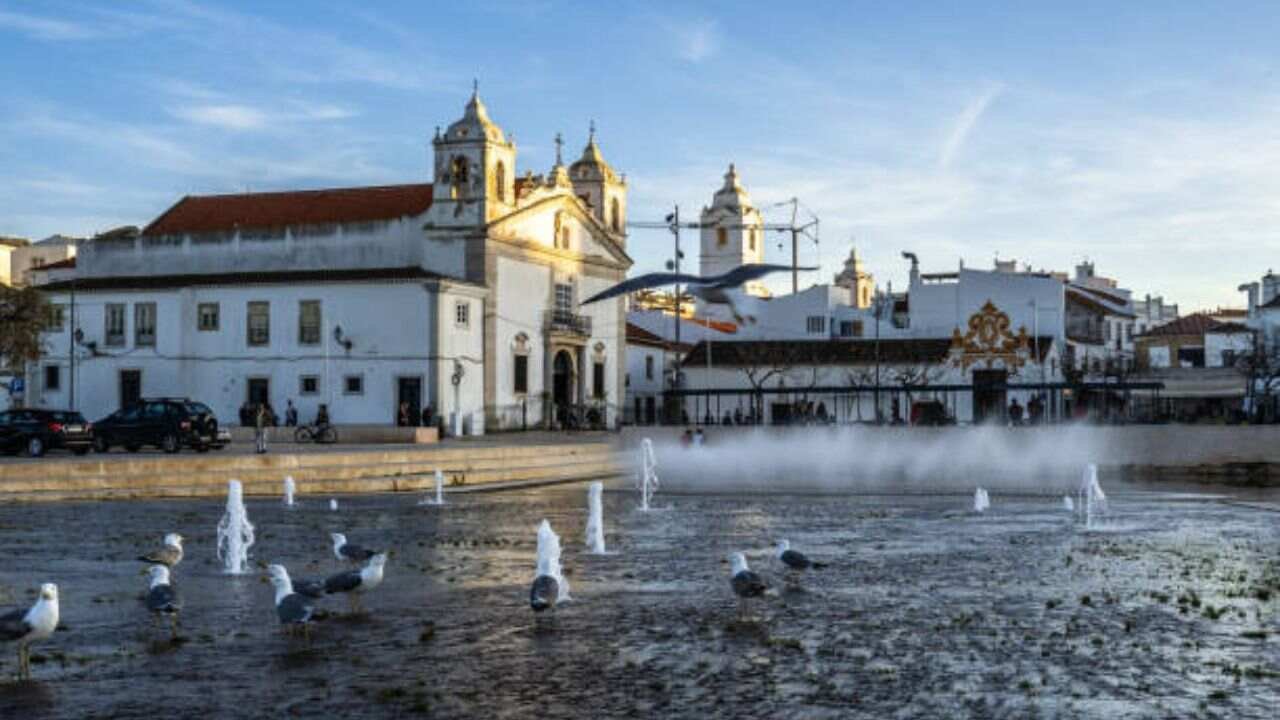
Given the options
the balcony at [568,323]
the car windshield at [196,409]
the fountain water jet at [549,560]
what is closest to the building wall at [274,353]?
the balcony at [568,323]

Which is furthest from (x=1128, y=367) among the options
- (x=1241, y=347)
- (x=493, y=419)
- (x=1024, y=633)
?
(x=1024, y=633)

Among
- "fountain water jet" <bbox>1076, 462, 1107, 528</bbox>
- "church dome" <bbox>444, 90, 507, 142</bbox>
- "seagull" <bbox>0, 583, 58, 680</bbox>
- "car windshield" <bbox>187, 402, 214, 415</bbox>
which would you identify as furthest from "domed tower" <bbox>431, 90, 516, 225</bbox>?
"seagull" <bbox>0, 583, 58, 680</bbox>

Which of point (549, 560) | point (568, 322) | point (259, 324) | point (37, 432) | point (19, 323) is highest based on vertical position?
point (568, 322)

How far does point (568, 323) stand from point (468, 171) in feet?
26.2

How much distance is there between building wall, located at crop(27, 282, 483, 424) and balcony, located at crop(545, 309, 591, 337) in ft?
17.6

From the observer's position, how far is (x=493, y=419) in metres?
56.3

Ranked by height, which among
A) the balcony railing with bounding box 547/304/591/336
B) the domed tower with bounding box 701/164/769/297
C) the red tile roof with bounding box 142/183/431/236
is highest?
the domed tower with bounding box 701/164/769/297

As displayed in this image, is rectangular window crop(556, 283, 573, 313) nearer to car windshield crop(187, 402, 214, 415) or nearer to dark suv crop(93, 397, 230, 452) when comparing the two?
car windshield crop(187, 402, 214, 415)

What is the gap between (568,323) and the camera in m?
62.2

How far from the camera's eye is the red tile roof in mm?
59219

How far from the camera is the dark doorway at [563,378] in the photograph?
204 feet

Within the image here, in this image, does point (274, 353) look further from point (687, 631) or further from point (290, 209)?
point (687, 631)

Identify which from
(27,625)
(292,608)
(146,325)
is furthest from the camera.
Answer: (146,325)

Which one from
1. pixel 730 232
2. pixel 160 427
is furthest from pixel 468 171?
pixel 730 232
